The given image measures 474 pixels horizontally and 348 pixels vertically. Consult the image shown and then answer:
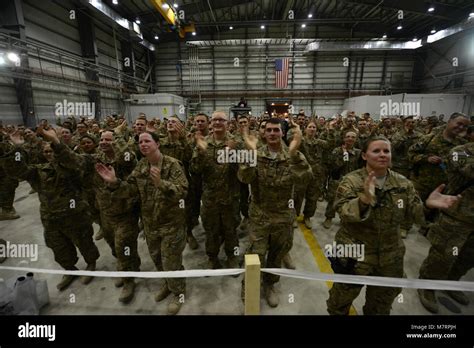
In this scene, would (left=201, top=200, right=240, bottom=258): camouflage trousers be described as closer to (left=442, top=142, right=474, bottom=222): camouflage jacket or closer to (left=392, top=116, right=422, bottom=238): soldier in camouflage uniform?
(left=442, top=142, right=474, bottom=222): camouflage jacket

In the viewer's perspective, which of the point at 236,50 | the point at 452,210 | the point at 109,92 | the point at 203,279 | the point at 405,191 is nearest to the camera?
the point at 405,191

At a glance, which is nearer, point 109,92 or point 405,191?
point 405,191

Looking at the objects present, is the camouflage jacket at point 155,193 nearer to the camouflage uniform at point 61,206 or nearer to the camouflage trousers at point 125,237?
the camouflage trousers at point 125,237

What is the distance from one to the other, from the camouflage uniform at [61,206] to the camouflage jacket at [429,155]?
5522mm

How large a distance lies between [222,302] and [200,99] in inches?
732

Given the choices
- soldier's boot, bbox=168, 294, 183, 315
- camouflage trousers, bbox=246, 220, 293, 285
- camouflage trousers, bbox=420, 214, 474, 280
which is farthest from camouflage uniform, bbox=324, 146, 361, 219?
soldier's boot, bbox=168, 294, 183, 315

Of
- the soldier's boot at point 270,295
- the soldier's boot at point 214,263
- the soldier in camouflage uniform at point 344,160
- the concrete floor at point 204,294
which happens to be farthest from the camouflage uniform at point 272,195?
the soldier in camouflage uniform at point 344,160

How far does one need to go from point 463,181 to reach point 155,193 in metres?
3.71

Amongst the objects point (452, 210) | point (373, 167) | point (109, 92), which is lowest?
point (452, 210)

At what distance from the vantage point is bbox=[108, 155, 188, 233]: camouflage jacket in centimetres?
247

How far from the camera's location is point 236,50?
18547mm

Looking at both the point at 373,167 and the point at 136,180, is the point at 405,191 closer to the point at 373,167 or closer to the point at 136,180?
the point at 373,167

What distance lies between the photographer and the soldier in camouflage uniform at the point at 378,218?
188cm
